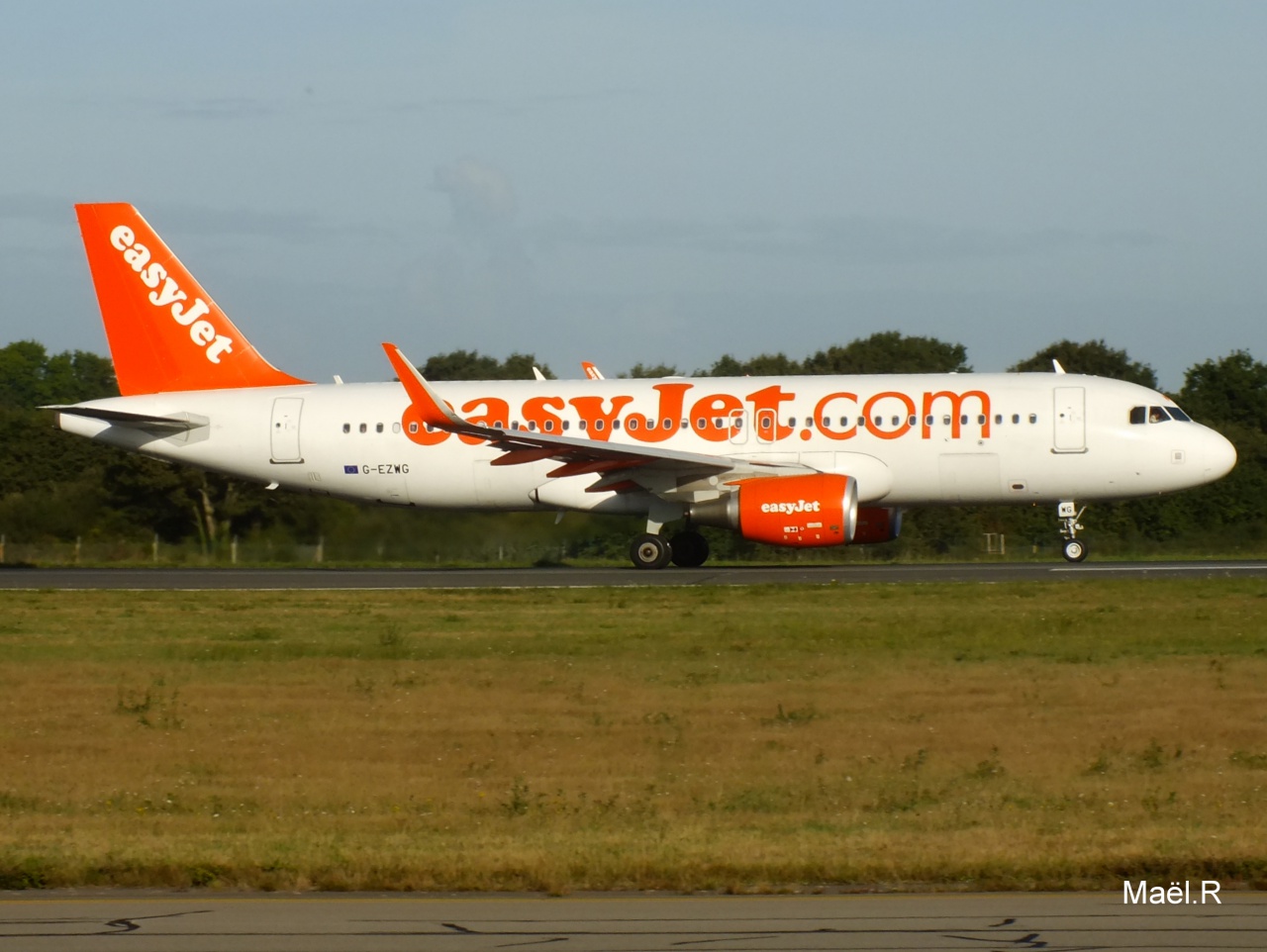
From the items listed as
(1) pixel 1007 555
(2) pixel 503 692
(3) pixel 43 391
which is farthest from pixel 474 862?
(3) pixel 43 391

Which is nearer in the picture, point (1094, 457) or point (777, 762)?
point (777, 762)

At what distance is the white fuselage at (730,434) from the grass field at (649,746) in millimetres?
6745

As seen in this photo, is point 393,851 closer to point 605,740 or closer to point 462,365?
point 605,740

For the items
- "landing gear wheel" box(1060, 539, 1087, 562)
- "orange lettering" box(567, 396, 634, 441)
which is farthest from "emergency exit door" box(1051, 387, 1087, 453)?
"orange lettering" box(567, 396, 634, 441)

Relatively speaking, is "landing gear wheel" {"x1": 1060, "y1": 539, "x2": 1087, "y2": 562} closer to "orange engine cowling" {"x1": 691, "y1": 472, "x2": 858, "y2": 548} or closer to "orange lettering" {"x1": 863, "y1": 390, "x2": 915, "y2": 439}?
"orange lettering" {"x1": 863, "y1": 390, "x2": 915, "y2": 439}

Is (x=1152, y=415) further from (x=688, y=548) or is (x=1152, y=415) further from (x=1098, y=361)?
(x=1098, y=361)

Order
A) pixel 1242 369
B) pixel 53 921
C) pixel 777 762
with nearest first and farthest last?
pixel 53 921 → pixel 777 762 → pixel 1242 369

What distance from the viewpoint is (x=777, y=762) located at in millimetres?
13445

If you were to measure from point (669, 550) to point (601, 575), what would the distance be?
1.67 meters

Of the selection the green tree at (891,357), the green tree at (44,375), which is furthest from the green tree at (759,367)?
the green tree at (44,375)

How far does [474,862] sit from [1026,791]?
456cm

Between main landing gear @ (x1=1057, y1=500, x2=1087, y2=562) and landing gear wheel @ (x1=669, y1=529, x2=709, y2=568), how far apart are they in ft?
22.7

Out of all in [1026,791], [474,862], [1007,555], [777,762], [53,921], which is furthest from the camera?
[1007,555]

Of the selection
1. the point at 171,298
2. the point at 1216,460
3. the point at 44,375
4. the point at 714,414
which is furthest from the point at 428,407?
the point at 44,375
